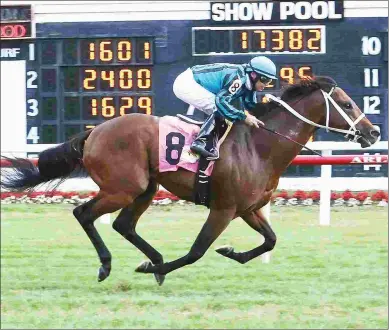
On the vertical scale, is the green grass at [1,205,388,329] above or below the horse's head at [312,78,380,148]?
below

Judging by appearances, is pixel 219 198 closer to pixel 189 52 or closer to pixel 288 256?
pixel 288 256

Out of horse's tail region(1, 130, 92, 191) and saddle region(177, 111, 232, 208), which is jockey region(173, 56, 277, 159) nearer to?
saddle region(177, 111, 232, 208)

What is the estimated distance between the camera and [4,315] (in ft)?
20.0

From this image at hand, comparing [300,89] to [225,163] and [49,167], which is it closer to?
[225,163]

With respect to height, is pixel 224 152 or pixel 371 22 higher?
pixel 371 22

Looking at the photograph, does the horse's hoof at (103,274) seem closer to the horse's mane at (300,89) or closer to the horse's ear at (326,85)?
the horse's mane at (300,89)

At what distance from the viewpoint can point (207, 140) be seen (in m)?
6.43

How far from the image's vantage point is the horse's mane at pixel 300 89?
6.68 meters

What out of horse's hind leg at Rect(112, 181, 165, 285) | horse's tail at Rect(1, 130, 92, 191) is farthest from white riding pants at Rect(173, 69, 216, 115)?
horse's tail at Rect(1, 130, 92, 191)

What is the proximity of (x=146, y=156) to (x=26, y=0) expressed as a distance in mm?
7696

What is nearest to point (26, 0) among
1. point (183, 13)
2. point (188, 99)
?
point (183, 13)

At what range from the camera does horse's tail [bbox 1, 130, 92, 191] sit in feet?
22.9

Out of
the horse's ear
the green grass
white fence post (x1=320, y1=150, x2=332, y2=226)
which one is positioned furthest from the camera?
white fence post (x1=320, y1=150, x2=332, y2=226)

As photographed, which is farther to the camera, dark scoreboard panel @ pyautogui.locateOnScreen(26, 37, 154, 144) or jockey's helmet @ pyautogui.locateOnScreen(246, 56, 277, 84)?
dark scoreboard panel @ pyautogui.locateOnScreen(26, 37, 154, 144)
